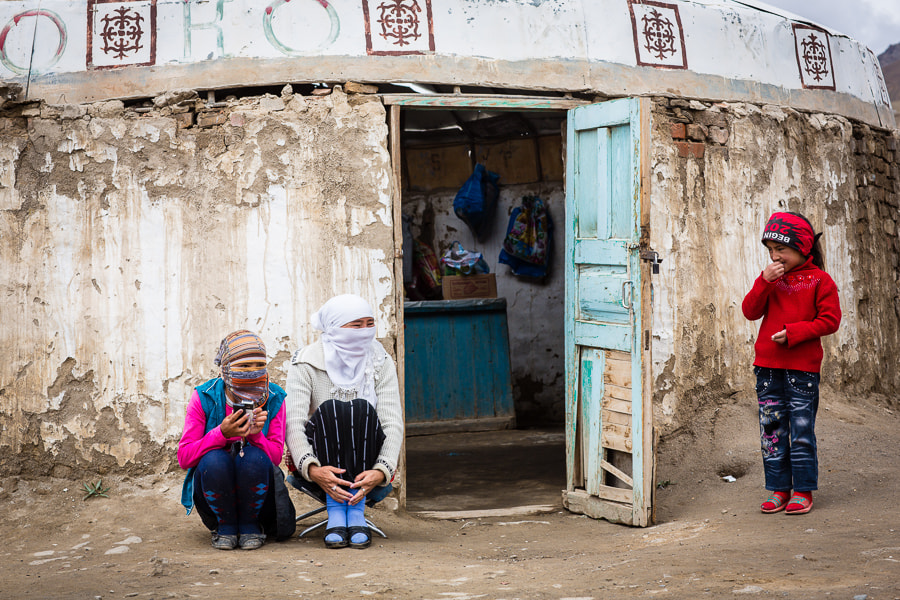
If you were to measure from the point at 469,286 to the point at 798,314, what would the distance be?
14.0 ft

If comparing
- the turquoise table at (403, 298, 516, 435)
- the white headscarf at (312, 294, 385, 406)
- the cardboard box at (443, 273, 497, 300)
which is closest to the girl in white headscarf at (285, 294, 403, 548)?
the white headscarf at (312, 294, 385, 406)

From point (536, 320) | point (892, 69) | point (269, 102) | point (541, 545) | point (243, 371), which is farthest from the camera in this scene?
point (892, 69)

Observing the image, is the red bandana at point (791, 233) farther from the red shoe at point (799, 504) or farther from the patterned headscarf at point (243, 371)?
the patterned headscarf at point (243, 371)

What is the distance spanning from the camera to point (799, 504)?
3.93 meters

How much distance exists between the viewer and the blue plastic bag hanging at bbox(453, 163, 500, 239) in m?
7.98

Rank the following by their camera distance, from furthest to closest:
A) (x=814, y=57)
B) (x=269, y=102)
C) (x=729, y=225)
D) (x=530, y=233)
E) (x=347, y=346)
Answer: (x=530, y=233)
(x=814, y=57)
(x=729, y=225)
(x=269, y=102)
(x=347, y=346)

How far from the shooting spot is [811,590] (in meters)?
2.78

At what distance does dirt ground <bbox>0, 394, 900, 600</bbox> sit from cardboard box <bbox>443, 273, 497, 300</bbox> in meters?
2.67

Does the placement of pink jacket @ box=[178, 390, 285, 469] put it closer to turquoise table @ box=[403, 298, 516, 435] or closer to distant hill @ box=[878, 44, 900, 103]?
turquoise table @ box=[403, 298, 516, 435]

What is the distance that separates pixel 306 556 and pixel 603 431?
1703 mm

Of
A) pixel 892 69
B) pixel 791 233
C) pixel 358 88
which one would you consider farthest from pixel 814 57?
pixel 892 69

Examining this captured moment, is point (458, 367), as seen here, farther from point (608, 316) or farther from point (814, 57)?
point (814, 57)

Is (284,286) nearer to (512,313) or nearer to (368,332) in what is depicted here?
(368,332)

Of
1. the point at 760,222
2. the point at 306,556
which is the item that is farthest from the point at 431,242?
the point at 306,556
